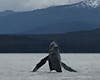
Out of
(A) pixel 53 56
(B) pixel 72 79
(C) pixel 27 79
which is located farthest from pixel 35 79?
(A) pixel 53 56

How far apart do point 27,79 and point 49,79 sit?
2.37 metres

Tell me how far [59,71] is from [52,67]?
8.18 ft

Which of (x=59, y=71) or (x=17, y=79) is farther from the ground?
(x=59, y=71)

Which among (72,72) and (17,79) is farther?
(72,72)

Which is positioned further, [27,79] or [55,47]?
[55,47]

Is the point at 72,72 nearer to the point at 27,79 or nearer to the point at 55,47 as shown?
the point at 55,47

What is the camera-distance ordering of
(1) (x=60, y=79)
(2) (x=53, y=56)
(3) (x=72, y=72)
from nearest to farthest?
(1) (x=60, y=79), (2) (x=53, y=56), (3) (x=72, y=72)

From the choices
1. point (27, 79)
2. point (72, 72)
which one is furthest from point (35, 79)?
point (72, 72)

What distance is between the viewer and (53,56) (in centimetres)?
5662

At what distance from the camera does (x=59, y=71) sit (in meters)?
59.4

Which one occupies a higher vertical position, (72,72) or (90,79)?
(72,72)

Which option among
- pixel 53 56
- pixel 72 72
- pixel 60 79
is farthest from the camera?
pixel 72 72

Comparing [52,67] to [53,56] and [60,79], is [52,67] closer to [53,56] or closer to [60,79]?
[53,56]

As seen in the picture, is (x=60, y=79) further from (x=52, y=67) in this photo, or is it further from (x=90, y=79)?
(x=52, y=67)
